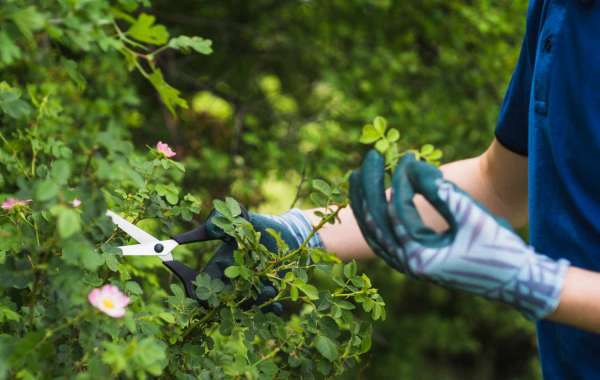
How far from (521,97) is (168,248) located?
786mm

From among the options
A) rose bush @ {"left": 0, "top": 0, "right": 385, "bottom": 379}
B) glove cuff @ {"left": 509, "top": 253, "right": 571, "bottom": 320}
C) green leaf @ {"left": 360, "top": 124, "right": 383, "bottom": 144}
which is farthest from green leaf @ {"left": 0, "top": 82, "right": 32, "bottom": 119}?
glove cuff @ {"left": 509, "top": 253, "right": 571, "bottom": 320}

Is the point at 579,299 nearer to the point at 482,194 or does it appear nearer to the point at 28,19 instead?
the point at 482,194

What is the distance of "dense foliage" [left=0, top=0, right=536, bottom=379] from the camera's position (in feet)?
4.50

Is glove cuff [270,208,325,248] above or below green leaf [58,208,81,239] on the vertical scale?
below

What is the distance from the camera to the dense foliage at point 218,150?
1371 mm

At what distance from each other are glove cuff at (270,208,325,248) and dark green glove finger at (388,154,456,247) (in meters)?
0.55

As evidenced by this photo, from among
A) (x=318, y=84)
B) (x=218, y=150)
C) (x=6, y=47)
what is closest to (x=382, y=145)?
(x=6, y=47)

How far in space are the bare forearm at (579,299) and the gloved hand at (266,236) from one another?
1.80ft

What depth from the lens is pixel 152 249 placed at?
1.72 m

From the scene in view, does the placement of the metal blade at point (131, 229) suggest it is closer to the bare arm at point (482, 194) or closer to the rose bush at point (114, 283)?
the rose bush at point (114, 283)

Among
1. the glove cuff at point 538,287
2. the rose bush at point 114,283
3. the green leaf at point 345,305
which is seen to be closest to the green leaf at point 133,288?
the rose bush at point 114,283

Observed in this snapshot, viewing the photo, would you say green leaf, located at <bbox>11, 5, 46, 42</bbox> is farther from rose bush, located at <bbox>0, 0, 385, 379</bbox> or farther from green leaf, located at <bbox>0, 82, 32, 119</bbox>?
green leaf, located at <bbox>0, 82, 32, 119</bbox>

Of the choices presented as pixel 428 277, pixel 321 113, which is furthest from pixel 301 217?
pixel 321 113

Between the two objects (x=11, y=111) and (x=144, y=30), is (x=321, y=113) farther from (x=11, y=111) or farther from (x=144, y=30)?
(x=11, y=111)
